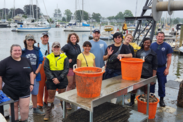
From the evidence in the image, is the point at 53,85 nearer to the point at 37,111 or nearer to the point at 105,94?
the point at 37,111

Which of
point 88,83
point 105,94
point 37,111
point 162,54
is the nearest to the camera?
point 88,83

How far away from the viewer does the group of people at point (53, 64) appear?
3.19 m

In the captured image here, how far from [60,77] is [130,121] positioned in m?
1.71

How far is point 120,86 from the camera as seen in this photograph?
9.55 feet

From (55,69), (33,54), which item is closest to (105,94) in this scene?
(55,69)

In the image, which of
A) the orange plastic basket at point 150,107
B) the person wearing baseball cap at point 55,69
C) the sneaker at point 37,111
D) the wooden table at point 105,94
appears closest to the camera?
the wooden table at point 105,94

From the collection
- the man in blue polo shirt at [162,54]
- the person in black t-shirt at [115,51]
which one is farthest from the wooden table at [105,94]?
the man in blue polo shirt at [162,54]

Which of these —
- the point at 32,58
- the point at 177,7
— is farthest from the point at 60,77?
the point at 177,7

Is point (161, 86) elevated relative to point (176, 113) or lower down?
elevated

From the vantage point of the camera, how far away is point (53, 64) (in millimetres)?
3688

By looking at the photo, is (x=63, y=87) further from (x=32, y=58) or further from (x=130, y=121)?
(x=130, y=121)

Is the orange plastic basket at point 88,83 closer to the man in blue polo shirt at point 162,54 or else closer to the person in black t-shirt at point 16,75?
the person in black t-shirt at point 16,75

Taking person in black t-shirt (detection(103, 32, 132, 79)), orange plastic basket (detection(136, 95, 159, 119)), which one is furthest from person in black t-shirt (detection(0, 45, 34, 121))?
orange plastic basket (detection(136, 95, 159, 119))

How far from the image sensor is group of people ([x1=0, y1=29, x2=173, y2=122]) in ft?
10.5
